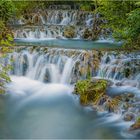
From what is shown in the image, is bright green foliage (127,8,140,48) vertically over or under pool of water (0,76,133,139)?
over

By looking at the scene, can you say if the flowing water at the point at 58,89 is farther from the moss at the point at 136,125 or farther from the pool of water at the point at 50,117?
the moss at the point at 136,125

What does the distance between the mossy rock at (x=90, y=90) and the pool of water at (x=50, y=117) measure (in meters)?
0.25

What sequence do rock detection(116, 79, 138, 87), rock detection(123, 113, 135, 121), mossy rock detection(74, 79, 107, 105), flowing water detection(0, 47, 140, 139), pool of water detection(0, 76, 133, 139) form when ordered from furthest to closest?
rock detection(116, 79, 138, 87) → mossy rock detection(74, 79, 107, 105) → rock detection(123, 113, 135, 121) → flowing water detection(0, 47, 140, 139) → pool of water detection(0, 76, 133, 139)

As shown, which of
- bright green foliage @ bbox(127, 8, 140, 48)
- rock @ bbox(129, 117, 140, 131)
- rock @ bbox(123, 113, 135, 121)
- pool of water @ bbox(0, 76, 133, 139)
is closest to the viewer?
rock @ bbox(129, 117, 140, 131)

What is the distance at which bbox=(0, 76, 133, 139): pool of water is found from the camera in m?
8.88

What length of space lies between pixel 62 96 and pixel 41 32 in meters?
7.45

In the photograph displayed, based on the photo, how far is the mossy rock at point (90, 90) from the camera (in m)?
10.4

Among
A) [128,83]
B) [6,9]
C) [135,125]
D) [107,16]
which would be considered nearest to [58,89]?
[128,83]

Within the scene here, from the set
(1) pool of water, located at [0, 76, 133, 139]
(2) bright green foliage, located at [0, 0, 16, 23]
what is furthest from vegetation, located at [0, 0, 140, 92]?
(1) pool of water, located at [0, 76, 133, 139]

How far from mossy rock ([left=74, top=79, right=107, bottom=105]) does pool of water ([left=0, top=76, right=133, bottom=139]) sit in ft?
0.83

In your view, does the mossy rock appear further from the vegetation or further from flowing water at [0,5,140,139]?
the vegetation

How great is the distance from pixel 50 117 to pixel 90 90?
151 cm

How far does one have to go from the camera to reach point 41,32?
18172mm

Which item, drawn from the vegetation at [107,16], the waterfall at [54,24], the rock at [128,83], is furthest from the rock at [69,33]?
the rock at [128,83]
